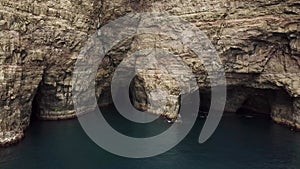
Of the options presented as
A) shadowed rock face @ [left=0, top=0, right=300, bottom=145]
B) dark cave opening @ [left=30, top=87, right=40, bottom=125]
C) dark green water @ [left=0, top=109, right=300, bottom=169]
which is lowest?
dark green water @ [left=0, top=109, right=300, bottom=169]

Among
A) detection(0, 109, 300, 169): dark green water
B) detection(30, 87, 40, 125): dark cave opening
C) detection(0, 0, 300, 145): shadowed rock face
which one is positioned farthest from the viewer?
detection(30, 87, 40, 125): dark cave opening

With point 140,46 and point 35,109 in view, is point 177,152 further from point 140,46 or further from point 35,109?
point 35,109


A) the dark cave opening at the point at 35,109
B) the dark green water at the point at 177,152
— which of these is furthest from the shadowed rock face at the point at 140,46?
the dark green water at the point at 177,152

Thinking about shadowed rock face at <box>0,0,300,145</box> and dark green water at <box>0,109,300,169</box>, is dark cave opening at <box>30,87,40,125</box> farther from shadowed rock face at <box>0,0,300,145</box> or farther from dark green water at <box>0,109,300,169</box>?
dark green water at <box>0,109,300,169</box>

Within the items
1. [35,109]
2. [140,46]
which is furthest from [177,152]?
[35,109]

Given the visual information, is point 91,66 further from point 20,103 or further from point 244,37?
point 244,37

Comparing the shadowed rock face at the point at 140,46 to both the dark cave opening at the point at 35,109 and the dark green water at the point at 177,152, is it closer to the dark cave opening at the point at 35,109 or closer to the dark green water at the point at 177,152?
the dark cave opening at the point at 35,109

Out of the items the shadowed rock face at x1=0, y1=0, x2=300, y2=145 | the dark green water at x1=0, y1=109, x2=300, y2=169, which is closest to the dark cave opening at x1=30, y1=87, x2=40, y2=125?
the shadowed rock face at x1=0, y1=0, x2=300, y2=145
